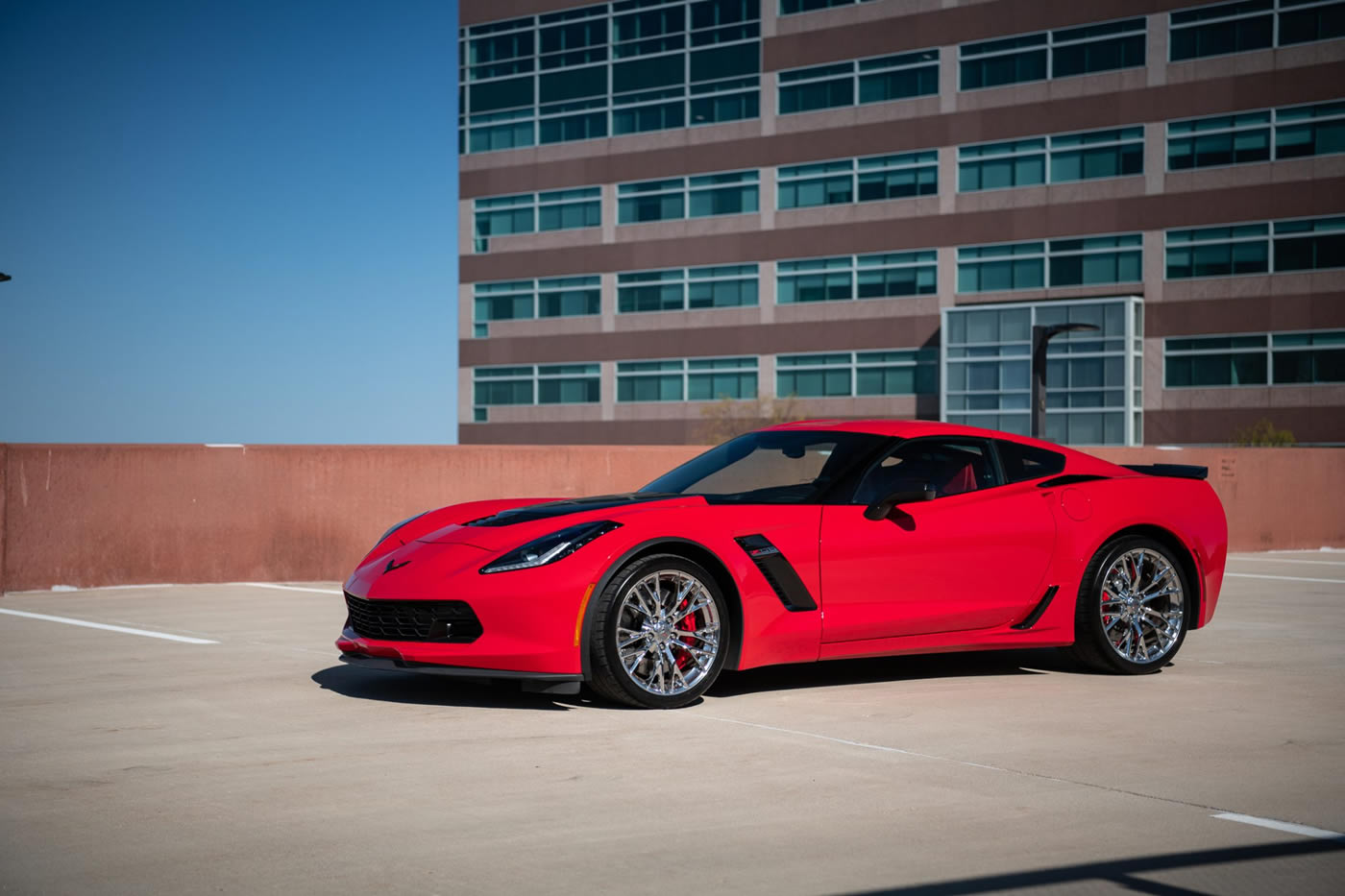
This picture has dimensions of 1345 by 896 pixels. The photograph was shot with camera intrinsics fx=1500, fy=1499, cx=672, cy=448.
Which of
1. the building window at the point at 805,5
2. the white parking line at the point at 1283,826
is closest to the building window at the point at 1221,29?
the building window at the point at 805,5

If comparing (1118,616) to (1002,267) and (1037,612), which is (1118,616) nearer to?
(1037,612)

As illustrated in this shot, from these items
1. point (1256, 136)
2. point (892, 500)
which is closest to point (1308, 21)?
point (1256, 136)

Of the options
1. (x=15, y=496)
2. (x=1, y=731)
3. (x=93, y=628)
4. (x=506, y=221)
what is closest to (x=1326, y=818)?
(x=1, y=731)

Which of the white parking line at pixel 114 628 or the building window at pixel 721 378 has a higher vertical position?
the building window at pixel 721 378

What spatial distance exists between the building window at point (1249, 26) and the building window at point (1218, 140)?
2184mm

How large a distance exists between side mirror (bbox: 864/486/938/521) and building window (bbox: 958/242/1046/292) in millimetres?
46549

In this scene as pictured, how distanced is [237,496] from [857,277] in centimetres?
4417

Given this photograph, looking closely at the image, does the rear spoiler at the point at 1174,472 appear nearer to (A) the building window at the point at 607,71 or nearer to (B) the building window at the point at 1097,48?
(B) the building window at the point at 1097,48

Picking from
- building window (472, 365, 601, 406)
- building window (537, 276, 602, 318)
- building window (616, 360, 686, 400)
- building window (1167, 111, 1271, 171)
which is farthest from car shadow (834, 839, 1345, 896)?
building window (537, 276, 602, 318)

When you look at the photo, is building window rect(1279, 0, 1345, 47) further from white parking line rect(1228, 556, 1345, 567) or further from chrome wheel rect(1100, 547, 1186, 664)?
chrome wheel rect(1100, 547, 1186, 664)

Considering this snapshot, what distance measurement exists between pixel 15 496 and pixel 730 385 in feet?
155

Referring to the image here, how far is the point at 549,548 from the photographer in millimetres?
6680

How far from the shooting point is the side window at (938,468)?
7605mm

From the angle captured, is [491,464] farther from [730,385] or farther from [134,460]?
[730,385]
